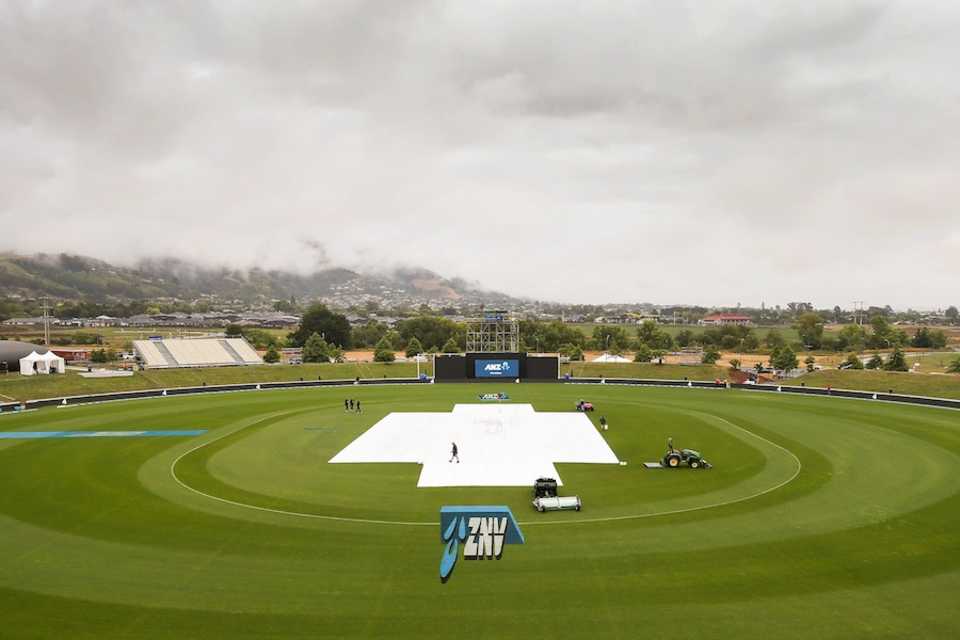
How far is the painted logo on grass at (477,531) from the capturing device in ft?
69.1

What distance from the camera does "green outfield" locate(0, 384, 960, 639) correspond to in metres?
16.5

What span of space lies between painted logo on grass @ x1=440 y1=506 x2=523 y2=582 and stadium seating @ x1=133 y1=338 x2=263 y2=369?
76.3 meters

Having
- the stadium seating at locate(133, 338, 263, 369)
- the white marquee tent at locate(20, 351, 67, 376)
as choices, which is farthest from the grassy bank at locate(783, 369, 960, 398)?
the white marquee tent at locate(20, 351, 67, 376)

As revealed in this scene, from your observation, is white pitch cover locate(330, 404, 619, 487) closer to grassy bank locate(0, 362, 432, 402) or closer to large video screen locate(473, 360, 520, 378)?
large video screen locate(473, 360, 520, 378)

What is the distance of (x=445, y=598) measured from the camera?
17656 millimetres

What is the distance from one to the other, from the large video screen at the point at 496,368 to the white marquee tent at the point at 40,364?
56415 mm

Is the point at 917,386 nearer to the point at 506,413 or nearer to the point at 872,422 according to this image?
the point at 872,422

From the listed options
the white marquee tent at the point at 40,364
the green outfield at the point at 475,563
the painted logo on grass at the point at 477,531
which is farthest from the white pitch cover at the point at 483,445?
the white marquee tent at the point at 40,364

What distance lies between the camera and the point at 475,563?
66.3 feet

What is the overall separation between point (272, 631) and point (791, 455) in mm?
31607

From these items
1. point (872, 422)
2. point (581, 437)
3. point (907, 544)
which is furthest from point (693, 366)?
point (907, 544)

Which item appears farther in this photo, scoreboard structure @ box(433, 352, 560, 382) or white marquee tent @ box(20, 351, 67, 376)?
scoreboard structure @ box(433, 352, 560, 382)

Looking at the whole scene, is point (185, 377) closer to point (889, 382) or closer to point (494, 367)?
point (494, 367)

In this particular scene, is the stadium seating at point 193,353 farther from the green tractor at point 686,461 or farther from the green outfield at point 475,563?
the green tractor at point 686,461
